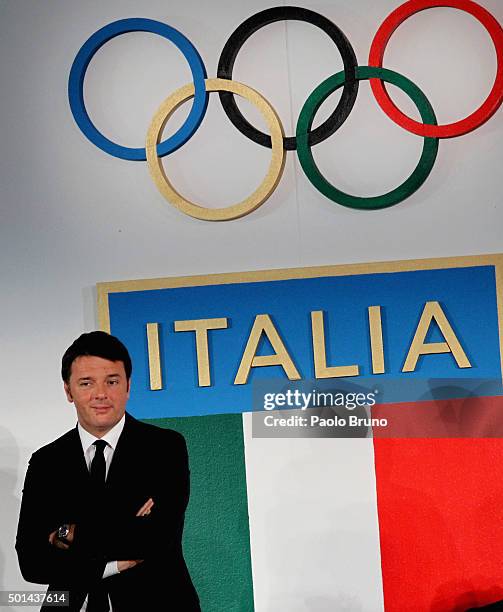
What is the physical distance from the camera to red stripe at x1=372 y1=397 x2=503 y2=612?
3137 millimetres

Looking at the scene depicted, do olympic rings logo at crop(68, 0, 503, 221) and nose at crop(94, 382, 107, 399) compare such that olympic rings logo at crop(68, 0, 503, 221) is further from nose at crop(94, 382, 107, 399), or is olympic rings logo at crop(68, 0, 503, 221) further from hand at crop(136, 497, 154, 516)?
hand at crop(136, 497, 154, 516)

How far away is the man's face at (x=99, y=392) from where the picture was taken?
3182mm

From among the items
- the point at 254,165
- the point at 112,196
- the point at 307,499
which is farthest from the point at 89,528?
the point at 254,165

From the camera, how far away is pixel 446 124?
127 inches

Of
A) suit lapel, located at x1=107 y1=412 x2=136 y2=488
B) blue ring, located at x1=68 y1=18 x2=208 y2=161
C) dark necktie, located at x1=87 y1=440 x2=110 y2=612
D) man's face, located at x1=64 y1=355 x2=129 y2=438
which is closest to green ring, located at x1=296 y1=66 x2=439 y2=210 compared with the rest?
blue ring, located at x1=68 y1=18 x2=208 y2=161

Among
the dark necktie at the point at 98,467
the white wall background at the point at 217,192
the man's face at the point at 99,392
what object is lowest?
the dark necktie at the point at 98,467

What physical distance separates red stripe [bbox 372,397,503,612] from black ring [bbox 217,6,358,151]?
0.96 m

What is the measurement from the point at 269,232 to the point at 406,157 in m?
0.52

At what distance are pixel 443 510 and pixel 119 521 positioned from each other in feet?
3.43

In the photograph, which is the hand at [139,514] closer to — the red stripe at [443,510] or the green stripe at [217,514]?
the green stripe at [217,514]

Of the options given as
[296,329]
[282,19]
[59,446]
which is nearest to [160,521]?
[59,446]

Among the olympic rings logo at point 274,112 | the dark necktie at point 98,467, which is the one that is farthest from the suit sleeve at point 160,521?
the olympic rings logo at point 274,112

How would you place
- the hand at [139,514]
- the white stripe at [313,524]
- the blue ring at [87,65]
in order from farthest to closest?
the blue ring at [87,65] < the white stripe at [313,524] < the hand at [139,514]

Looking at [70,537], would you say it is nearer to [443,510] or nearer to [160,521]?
[160,521]
